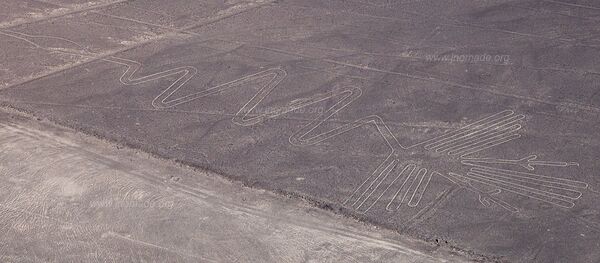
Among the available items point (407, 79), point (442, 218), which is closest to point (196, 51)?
point (407, 79)

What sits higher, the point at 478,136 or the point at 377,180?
the point at 377,180

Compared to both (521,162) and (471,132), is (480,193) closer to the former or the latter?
(521,162)

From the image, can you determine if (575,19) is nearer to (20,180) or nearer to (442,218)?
(442,218)

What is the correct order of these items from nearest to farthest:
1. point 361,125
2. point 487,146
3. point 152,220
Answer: point 152,220 < point 487,146 < point 361,125

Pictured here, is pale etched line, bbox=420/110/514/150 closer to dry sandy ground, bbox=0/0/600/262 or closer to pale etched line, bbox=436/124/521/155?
dry sandy ground, bbox=0/0/600/262

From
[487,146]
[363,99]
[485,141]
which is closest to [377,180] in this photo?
[487,146]

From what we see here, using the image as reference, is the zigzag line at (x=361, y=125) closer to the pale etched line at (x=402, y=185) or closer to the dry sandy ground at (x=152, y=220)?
the pale etched line at (x=402, y=185)

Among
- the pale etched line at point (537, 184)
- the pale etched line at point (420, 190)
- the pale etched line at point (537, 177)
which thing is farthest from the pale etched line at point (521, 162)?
the pale etched line at point (420, 190)
